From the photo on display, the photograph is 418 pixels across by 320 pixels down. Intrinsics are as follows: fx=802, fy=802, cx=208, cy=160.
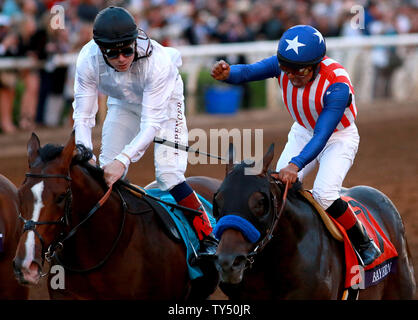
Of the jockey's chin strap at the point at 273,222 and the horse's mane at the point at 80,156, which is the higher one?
→ the horse's mane at the point at 80,156

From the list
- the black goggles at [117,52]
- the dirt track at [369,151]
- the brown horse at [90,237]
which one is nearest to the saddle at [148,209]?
the brown horse at [90,237]

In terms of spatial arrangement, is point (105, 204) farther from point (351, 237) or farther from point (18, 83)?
point (18, 83)

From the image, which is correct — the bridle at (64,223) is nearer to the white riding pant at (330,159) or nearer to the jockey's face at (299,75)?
the white riding pant at (330,159)

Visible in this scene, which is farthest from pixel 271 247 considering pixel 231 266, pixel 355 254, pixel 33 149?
pixel 33 149

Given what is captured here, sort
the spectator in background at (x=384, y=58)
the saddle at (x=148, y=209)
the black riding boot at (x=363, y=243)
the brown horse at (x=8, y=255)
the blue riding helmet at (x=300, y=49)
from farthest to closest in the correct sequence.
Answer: the spectator in background at (x=384, y=58)
the brown horse at (x=8, y=255)
the saddle at (x=148, y=209)
the black riding boot at (x=363, y=243)
the blue riding helmet at (x=300, y=49)

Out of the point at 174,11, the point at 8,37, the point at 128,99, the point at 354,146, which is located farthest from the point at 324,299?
the point at 174,11

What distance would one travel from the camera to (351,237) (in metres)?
5.11

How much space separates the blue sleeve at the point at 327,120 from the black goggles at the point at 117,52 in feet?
4.12

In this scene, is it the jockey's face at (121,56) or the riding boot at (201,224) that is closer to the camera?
the jockey's face at (121,56)

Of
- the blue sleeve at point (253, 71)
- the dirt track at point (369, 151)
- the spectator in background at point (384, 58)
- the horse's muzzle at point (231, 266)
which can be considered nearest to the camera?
the horse's muzzle at point (231, 266)

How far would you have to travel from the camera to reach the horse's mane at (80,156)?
4.53 m

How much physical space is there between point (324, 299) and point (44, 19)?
10076mm

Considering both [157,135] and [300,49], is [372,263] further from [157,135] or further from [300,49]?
[157,135]

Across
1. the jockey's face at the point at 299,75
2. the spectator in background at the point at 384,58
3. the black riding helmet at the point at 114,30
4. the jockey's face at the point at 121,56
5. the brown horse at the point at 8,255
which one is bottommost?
the brown horse at the point at 8,255
